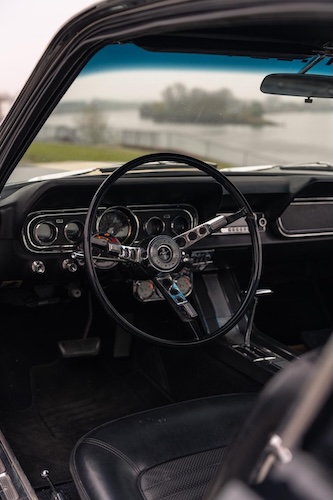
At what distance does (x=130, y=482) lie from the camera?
174 centimetres

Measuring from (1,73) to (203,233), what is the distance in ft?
3.07

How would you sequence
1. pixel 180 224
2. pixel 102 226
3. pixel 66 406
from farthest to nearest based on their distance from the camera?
pixel 66 406
pixel 180 224
pixel 102 226

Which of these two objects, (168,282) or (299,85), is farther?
(168,282)

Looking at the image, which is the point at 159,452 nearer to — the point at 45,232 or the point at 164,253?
the point at 164,253

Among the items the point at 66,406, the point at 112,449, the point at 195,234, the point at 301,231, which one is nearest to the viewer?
the point at 112,449

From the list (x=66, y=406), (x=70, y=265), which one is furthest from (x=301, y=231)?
(x=66, y=406)

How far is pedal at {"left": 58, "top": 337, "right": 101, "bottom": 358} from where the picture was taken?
335 centimetres

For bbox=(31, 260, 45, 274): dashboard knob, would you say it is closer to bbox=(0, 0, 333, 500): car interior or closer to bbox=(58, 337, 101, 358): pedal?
bbox=(0, 0, 333, 500): car interior

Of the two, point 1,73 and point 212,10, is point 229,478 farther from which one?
point 1,73

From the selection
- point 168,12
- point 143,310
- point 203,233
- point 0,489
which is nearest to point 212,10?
point 168,12

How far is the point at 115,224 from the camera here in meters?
2.62

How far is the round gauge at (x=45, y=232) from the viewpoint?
255cm

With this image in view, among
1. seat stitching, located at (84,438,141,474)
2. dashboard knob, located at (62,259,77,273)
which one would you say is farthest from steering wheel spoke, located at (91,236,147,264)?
seat stitching, located at (84,438,141,474)

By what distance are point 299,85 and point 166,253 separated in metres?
0.80
